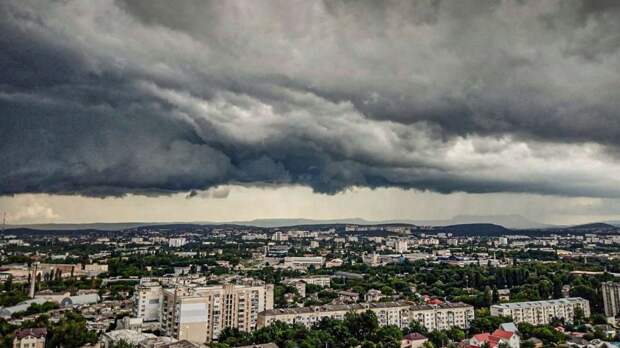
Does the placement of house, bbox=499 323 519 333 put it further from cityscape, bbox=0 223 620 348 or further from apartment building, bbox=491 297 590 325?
apartment building, bbox=491 297 590 325

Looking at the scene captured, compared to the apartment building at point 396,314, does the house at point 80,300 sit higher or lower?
→ lower

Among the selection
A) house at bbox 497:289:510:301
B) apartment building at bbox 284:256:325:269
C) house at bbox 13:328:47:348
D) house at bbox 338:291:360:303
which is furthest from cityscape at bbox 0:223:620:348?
apartment building at bbox 284:256:325:269

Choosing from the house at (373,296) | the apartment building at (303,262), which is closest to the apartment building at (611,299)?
the house at (373,296)

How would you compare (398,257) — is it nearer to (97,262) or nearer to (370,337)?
(97,262)

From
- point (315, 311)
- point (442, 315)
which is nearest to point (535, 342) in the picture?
point (442, 315)

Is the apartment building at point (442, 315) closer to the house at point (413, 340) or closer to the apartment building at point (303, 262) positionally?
the house at point (413, 340)
